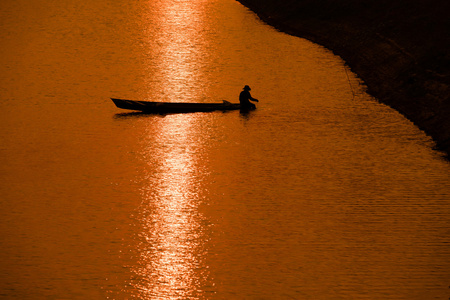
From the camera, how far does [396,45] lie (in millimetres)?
37438

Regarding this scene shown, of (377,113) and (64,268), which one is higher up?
(377,113)

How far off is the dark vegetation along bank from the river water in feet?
2.99

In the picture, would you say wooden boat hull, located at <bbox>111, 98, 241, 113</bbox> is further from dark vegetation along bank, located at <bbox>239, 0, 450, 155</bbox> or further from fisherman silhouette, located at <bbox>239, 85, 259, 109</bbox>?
dark vegetation along bank, located at <bbox>239, 0, 450, 155</bbox>

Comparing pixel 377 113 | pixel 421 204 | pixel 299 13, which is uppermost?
pixel 299 13

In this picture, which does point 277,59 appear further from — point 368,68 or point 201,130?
point 201,130

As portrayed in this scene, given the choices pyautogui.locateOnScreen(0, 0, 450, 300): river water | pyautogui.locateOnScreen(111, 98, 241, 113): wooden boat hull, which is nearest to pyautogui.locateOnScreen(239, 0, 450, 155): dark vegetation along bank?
pyautogui.locateOnScreen(0, 0, 450, 300): river water

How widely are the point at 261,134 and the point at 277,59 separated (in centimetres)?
1546

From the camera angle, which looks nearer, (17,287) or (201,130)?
(17,287)

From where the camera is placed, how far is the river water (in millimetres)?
17172

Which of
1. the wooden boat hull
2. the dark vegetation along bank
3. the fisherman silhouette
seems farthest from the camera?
the wooden boat hull

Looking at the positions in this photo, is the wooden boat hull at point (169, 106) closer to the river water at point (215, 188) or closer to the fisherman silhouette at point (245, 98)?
the river water at point (215, 188)

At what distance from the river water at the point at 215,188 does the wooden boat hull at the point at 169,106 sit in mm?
387

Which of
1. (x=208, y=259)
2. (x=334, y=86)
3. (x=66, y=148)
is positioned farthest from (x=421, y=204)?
(x=334, y=86)

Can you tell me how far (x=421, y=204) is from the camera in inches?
853
